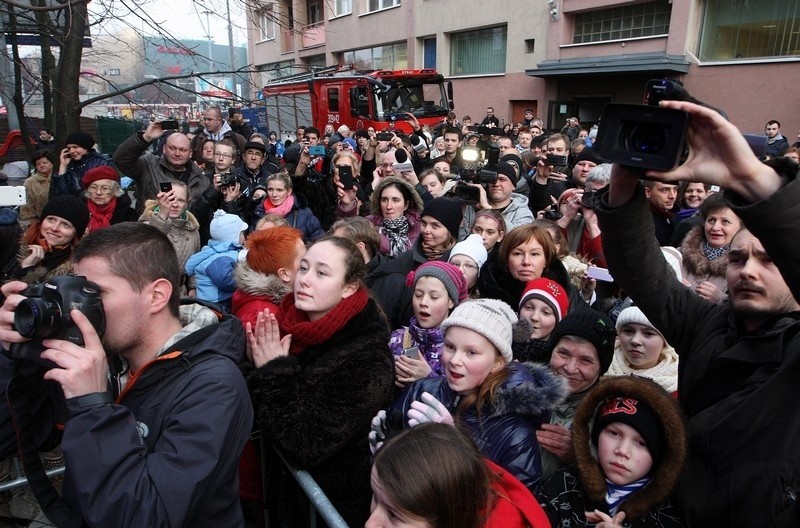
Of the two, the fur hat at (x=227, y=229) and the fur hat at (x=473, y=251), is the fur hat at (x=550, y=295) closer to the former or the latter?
the fur hat at (x=473, y=251)

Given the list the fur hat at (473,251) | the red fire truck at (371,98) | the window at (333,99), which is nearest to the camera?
the fur hat at (473,251)

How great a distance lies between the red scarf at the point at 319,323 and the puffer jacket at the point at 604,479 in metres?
0.96

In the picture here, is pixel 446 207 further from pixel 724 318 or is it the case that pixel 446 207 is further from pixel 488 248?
pixel 724 318

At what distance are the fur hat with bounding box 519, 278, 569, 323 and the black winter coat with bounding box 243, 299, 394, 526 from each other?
1153 millimetres

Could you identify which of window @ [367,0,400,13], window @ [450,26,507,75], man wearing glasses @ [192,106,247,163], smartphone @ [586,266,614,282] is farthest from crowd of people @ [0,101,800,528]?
window @ [367,0,400,13]

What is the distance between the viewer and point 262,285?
265 centimetres

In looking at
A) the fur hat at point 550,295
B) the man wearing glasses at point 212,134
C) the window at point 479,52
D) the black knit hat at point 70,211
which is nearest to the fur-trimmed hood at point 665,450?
the fur hat at point 550,295

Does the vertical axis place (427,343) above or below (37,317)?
below

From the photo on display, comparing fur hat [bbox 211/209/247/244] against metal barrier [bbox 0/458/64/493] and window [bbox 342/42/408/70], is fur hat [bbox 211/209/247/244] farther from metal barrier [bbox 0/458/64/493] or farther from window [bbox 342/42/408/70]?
window [bbox 342/42/408/70]

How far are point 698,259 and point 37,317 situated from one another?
3518mm

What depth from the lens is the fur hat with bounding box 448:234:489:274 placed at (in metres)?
3.50

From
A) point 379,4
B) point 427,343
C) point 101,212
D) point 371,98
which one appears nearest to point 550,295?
point 427,343

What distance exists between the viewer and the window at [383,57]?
2589 cm

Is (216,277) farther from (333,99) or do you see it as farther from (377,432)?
(333,99)
